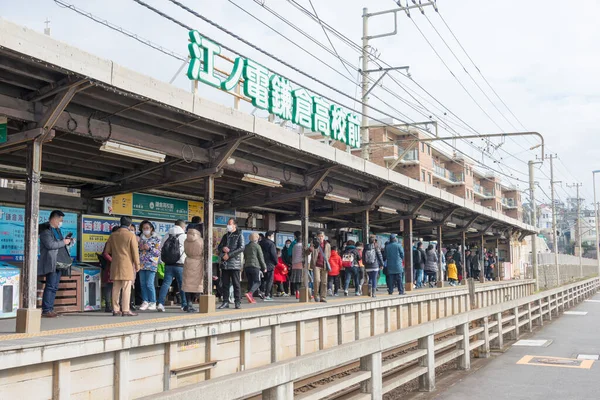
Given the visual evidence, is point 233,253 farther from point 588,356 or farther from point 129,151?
point 588,356

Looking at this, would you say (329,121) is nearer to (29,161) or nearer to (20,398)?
(29,161)

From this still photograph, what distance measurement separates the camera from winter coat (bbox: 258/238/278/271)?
13516 mm

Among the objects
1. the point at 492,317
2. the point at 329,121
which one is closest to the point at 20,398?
the point at 492,317

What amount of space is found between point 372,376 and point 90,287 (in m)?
5.43

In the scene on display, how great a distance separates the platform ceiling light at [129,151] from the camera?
26.7ft

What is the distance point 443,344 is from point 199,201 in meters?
6.62

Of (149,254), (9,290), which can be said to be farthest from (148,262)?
(9,290)

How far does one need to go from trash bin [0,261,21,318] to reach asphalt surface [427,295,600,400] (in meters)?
6.48

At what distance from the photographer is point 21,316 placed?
6223 mm

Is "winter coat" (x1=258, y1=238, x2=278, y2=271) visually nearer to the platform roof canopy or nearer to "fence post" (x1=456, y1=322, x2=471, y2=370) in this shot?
the platform roof canopy

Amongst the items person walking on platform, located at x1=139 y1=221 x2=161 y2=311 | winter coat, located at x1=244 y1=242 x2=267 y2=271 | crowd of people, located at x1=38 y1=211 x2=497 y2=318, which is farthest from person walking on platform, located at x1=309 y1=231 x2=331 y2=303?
person walking on platform, located at x1=139 y1=221 x2=161 y2=311

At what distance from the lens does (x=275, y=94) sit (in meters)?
13.8

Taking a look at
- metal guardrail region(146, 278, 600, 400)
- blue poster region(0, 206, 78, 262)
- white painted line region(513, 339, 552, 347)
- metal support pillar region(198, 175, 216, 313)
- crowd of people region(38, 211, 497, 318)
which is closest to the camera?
metal guardrail region(146, 278, 600, 400)

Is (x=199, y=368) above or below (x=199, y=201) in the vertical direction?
below
